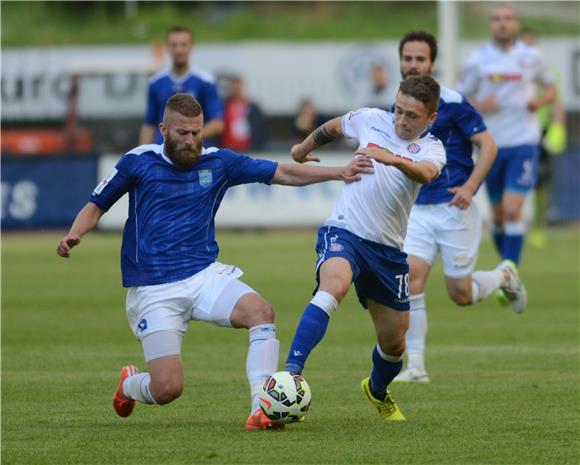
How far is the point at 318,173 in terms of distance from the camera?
7844mm

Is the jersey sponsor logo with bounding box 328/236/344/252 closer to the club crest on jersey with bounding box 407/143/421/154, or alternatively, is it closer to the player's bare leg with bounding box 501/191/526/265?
the club crest on jersey with bounding box 407/143/421/154

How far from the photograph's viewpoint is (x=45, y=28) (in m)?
43.6

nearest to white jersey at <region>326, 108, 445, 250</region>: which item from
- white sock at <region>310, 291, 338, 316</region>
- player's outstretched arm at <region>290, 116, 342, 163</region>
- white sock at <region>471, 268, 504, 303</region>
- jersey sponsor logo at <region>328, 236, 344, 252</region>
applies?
jersey sponsor logo at <region>328, 236, 344, 252</region>

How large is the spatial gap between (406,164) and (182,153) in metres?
1.23

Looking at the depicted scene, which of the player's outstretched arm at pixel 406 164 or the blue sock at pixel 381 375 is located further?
the blue sock at pixel 381 375

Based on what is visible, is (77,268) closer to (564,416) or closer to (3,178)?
(3,178)

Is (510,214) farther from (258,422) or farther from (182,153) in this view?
(258,422)

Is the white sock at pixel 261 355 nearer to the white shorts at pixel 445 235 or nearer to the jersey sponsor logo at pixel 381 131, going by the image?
the jersey sponsor logo at pixel 381 131

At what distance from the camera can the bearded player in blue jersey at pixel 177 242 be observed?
25.4 feet

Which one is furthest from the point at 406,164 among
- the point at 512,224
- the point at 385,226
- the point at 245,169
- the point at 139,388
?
the point at 512,224

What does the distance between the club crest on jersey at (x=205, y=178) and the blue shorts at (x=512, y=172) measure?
6326mm

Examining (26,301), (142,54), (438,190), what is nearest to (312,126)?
(142,54)

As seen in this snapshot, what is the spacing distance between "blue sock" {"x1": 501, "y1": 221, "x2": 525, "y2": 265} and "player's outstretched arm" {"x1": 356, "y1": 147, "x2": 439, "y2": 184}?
6.02 m

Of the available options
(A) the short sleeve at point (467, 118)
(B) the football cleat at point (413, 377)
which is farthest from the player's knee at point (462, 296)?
(A) the short sleeve at point (467, 118)
